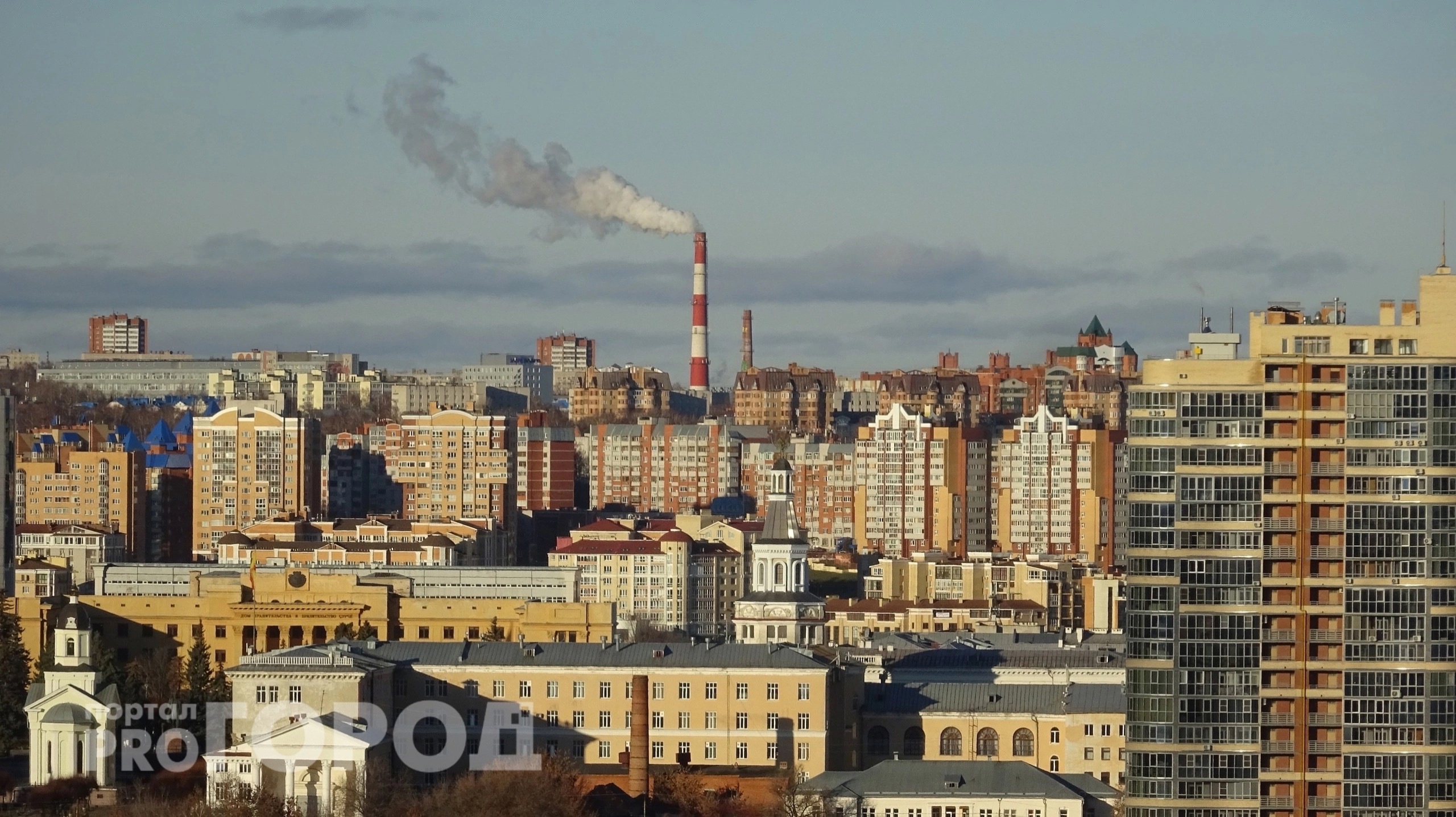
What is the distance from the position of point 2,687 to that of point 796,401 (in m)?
109

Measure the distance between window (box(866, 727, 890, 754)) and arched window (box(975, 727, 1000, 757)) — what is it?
62.1 inches

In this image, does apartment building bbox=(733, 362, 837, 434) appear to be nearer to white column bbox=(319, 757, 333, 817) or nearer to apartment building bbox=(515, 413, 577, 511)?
apartment building bbox=(515, 413, 577, 511)

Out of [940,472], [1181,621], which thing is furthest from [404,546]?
[1181,621]

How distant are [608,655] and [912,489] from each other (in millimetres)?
65551

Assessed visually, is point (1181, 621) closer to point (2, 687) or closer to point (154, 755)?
point (154, 755)

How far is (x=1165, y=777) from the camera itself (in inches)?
1844

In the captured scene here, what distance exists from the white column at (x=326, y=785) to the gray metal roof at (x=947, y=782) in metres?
7.26

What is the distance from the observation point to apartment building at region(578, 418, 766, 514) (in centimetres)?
14500

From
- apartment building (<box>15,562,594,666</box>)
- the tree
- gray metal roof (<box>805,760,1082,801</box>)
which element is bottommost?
gray metal roof (<box>805,760,1082,801</box>)

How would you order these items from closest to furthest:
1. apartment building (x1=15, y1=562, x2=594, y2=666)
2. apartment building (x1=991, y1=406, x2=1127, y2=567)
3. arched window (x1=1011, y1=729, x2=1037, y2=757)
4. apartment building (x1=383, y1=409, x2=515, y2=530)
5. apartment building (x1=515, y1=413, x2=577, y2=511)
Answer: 1. arched window (x1=1011, y1=729, x2=1037, y2=757)
2. apartment building (x1=15, y1=562, x2=594, y2=666)
3. apartment building (x1=991, y1=406, x2=1127, y2=567)
4. apartment building (x1=383, y1=409, x2=515, y2=530)
5. apartment building (x1=515, y1=413, x2=577, y2=511)

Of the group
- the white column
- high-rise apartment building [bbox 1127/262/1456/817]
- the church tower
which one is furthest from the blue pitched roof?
high-rise apartment building [bbox 1127/262/1456/817]

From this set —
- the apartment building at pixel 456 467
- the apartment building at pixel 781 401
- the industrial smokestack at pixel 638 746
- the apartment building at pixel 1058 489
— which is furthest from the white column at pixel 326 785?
the apartment building at pixel 781 401

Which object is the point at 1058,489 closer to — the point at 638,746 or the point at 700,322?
the point at 700,322

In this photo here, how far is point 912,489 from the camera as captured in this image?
5032 inches
